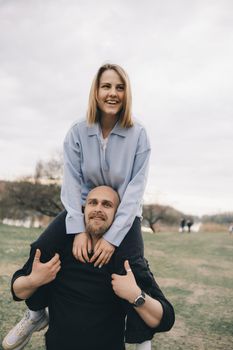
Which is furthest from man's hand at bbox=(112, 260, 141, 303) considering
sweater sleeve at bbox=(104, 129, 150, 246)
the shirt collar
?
the shirt collar

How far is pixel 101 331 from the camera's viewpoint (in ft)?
8.98

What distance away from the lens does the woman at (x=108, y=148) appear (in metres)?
3.11

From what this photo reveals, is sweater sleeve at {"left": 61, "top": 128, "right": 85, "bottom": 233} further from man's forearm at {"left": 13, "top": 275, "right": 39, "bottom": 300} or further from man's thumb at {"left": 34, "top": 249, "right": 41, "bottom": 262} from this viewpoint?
man's forearm at {"left": 13, "top": 275, "right": 39, "bottom": 300}

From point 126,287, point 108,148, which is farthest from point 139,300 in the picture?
point 108,148

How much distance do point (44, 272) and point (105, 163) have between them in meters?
0.99

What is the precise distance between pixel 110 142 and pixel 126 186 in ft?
1.29

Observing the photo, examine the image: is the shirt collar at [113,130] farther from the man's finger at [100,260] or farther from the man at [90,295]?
the man's finger at [100,260]

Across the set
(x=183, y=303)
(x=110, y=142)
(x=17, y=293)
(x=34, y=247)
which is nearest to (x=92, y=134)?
(x=110, y=142)

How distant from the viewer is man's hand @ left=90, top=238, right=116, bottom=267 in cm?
274

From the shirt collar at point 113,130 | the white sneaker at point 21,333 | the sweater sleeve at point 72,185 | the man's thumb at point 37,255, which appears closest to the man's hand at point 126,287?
the sweater sleeve at point 72,185

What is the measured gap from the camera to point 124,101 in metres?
3.20

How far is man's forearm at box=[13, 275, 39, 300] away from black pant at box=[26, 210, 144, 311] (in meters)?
0.08

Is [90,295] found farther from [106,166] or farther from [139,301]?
[106,166]

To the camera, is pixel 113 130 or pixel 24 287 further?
pixel 113 130
